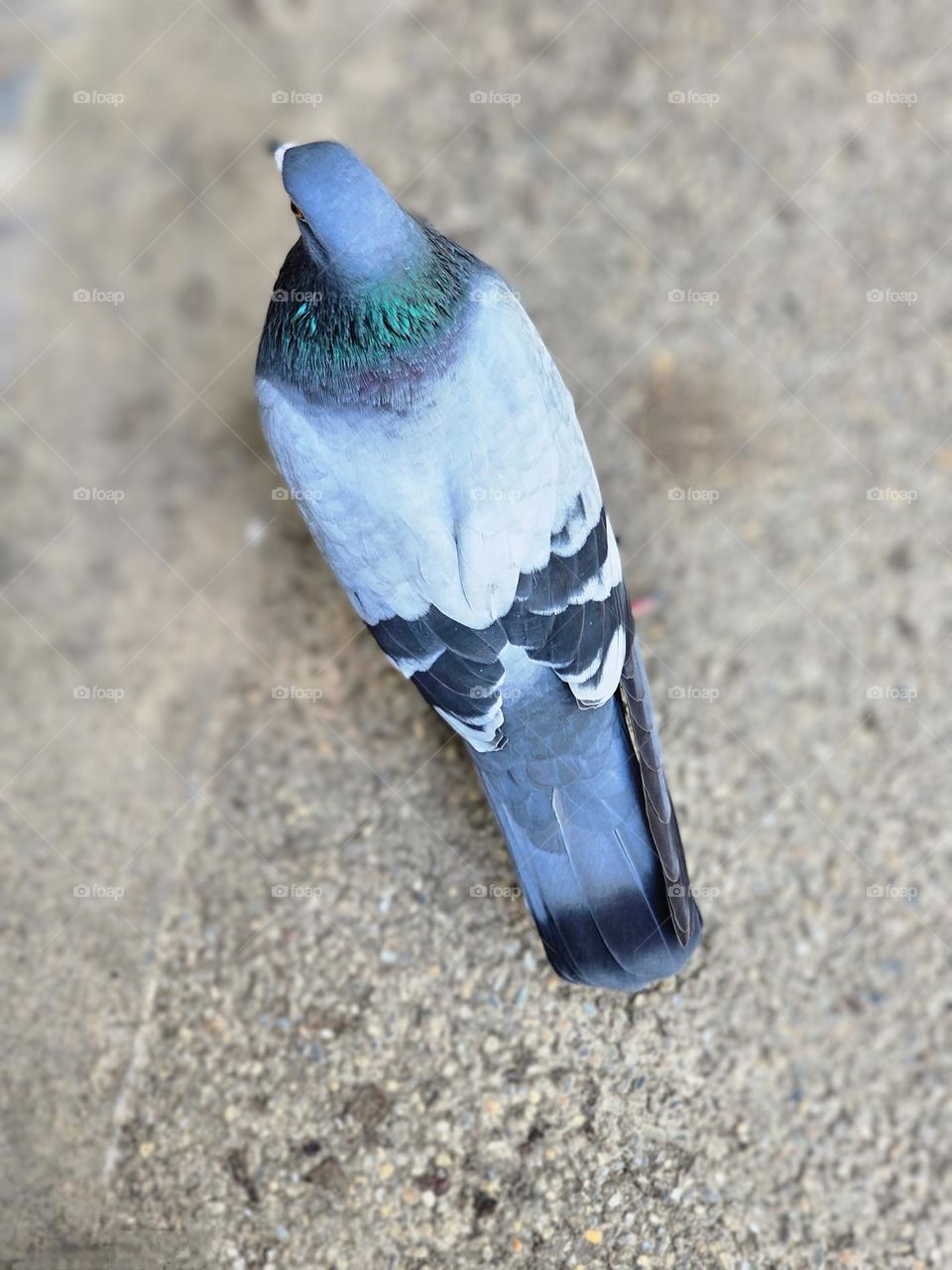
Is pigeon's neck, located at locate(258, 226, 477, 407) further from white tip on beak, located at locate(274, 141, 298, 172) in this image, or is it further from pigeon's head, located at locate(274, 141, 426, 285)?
white tip on beak, located at locate(274, 141, 298, 172)

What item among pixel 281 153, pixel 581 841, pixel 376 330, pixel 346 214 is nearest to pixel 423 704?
pixel 581 841

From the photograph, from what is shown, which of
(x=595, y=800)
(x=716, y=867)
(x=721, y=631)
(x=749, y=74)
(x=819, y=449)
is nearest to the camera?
(x=595, y=800)

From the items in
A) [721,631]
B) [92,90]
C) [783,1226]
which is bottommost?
[783,1226]

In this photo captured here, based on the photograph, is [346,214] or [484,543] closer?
[346,214]

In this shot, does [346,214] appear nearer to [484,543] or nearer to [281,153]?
[281,153]

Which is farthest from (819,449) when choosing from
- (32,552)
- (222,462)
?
(32,552)

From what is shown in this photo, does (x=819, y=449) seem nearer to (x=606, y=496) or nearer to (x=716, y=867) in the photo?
(x=606, y=496)

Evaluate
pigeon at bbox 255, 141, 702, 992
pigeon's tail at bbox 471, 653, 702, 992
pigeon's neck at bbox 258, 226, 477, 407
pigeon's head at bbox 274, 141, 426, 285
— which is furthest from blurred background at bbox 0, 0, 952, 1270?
pigeon's head at bbox 274, 141, 426, 285
